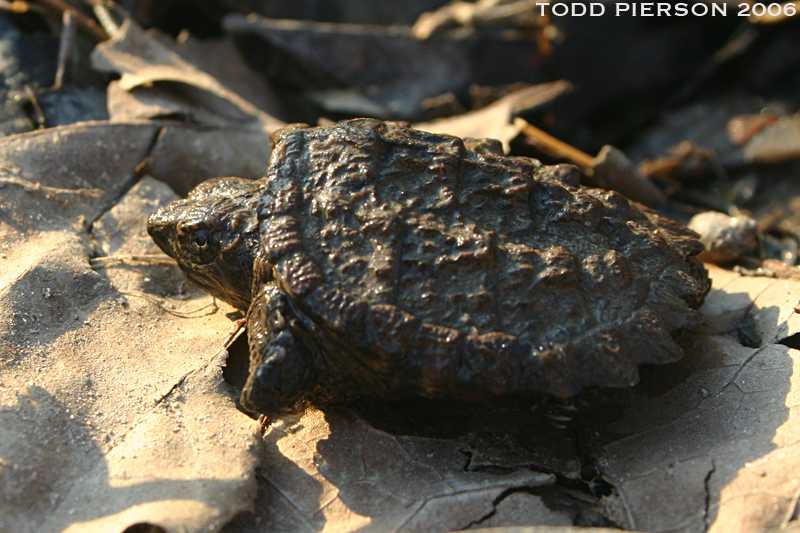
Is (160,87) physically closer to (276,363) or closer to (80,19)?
(80,19)

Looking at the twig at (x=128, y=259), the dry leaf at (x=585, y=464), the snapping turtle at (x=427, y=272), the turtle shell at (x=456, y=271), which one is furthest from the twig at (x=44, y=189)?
the dry leaf at (x=585, y=464)

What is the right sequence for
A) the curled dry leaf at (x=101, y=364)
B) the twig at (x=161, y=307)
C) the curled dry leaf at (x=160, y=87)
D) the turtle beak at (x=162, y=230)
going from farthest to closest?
1. the curled dry leaf at (x=160, y=87)
2. the twig at (x=161, y=307)
3. the turtle beak at (x=162, y=230)
4. the curled dry leaf at (x=101, y=364)

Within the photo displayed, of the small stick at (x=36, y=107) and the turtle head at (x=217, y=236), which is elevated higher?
the small stick at (x=36, y=107)

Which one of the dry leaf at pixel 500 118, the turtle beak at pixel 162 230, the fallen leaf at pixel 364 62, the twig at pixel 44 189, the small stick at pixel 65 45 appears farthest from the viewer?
the fallen leaf at pixel 364 62

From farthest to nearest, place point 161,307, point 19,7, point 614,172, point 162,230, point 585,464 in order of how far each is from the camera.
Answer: point 19,7 → point 614,172 → point 161,307 → point 162,230 → point 585,464

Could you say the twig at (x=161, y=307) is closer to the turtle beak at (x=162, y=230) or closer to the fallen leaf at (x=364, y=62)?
the turtle beak at (x=162, y=230)

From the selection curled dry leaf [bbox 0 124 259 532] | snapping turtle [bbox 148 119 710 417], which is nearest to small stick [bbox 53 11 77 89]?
curled dry leaf [bbox 0 124 259 532]

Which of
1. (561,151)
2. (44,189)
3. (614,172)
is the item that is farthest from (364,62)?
(44,189)
